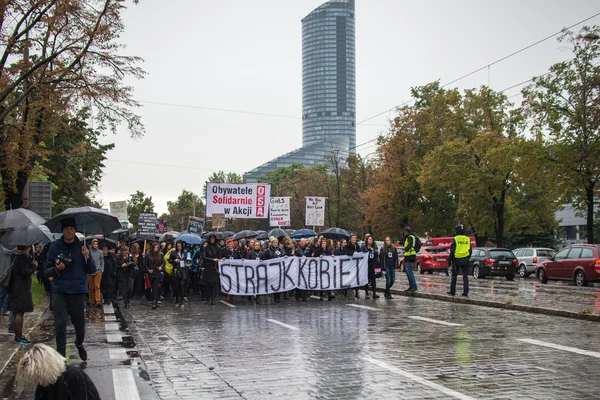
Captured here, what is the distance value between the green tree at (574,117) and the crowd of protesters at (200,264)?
14489mm

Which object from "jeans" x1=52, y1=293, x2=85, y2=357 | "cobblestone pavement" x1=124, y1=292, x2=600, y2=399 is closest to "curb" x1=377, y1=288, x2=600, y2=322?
"cobblestone pavement" x1=124, y1=292, x2=600, y2=399

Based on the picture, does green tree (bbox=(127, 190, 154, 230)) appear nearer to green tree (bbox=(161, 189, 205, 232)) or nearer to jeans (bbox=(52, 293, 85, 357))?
green tree (bbox=(161, 189, 205, 232))

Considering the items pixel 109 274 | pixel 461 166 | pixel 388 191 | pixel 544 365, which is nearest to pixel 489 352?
pixel 544 365

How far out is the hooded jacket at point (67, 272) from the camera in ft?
28.5

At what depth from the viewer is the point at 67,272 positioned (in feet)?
28.6

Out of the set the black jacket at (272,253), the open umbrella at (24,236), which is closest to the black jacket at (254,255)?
the black jacket at (272,253)

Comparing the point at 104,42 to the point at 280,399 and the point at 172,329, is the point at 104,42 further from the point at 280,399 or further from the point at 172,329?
the point at 280,399

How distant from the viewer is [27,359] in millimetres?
3805

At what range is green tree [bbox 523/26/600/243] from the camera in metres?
30.7

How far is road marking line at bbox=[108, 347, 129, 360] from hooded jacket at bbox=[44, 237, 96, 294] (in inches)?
53.9

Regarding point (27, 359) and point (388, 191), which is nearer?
point (27, 359)

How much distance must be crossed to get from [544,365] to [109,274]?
1391cm

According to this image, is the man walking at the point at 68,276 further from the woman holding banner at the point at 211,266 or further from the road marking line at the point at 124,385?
the woman holding banner at the point at 211,266

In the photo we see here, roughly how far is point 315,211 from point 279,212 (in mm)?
2178
